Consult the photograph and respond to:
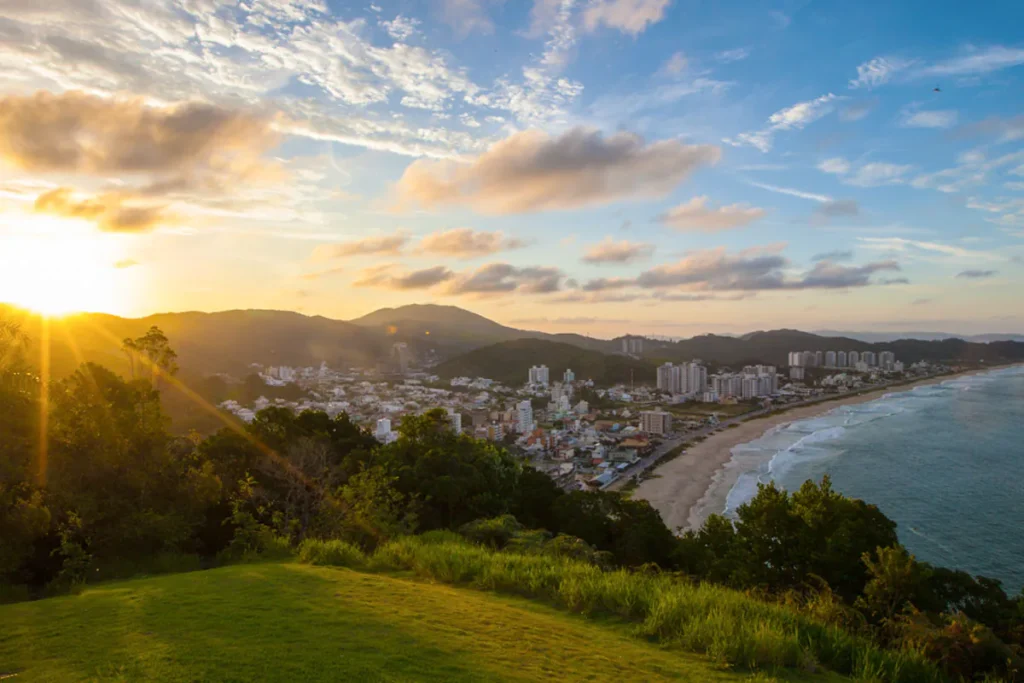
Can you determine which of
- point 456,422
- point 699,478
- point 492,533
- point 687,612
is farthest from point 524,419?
point 687,612

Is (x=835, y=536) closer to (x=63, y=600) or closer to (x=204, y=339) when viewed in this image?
(x=63, y=600)

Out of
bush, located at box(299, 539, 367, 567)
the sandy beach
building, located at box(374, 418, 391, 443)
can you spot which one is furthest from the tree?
building, located at box(374, 418, 391, 443)

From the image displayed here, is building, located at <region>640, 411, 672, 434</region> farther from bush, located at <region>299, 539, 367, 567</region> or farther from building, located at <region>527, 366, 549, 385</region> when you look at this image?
bush, located at <region>299, 539, 367, 567</region>

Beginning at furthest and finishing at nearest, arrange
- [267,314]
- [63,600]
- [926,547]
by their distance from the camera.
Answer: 1. [267,314]
2. [926,547]
3. [63,600]

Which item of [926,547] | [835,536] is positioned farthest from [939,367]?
[835,536]

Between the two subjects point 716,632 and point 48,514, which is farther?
point 48,514

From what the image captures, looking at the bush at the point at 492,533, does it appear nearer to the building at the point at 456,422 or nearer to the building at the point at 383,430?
the building at the point at 456,422

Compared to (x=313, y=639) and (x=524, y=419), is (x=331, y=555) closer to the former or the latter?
(x=313, y=639)
